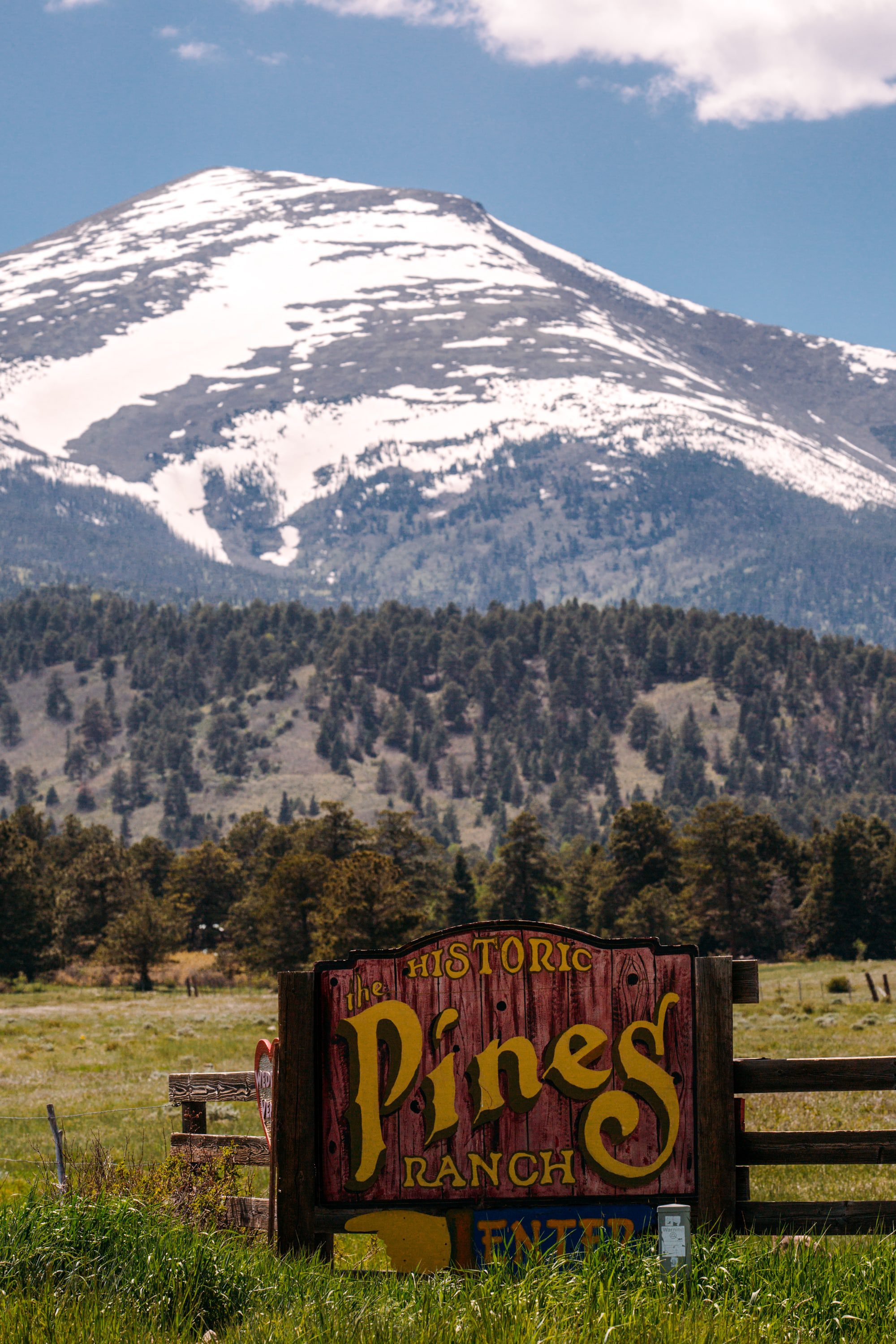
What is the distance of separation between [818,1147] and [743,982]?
1152 mm

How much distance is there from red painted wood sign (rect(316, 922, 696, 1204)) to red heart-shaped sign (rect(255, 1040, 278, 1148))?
502 millimetres

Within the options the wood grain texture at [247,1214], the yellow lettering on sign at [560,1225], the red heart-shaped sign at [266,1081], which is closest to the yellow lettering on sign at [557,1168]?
the yellow lettering on sign at [560,1225]

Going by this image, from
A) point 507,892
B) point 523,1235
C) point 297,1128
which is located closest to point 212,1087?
point 297,1128

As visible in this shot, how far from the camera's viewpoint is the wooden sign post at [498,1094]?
31.1ft

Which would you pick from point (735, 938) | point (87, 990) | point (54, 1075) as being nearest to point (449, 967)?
point (54, 1075)

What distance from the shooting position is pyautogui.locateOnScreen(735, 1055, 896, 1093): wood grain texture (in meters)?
9.52

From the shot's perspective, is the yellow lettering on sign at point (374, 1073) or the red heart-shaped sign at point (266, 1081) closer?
the yellow lettering on sign at point (374, 1073)

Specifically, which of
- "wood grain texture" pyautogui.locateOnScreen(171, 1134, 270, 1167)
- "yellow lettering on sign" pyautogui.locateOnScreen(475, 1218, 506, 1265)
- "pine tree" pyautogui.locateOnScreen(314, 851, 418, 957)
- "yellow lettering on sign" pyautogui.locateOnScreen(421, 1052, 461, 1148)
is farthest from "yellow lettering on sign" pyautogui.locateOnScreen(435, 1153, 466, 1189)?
"pine tree" pyautogui.locateOnScreen(314, 851, 418, 957)

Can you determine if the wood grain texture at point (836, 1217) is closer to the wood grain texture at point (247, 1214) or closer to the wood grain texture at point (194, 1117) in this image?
the wood grain texture at point (247, 1214)

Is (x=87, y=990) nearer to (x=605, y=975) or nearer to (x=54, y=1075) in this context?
(x=54, y=1075)

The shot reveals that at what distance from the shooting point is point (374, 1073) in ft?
31.7

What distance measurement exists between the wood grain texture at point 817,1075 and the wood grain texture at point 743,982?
16.6 inches

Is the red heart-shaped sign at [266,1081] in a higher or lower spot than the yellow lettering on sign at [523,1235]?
higher

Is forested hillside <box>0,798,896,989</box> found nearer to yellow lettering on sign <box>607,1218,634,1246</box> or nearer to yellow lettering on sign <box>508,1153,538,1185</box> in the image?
yellow lettering on sign <box>508,1153,538,1185</box>
